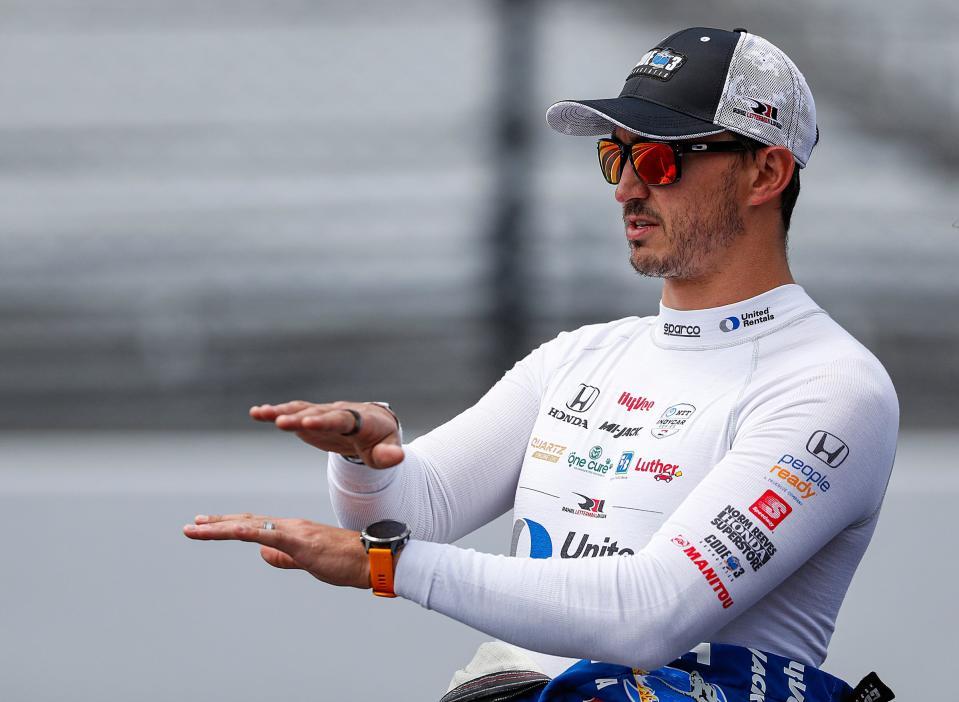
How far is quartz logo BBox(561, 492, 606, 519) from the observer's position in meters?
1.57

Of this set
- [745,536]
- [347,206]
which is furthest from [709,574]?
[347,206]

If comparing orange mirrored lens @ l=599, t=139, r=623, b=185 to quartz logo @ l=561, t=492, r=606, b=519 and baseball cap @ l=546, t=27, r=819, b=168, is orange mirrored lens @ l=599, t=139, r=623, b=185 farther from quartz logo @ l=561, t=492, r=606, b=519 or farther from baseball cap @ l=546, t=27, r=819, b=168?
quartz logo @ l=561, t=492, r=606, b=519

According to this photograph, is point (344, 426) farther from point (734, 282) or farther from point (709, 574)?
point (734, 282)

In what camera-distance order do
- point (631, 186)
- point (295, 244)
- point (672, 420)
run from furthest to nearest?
1. point (295, 244)
2. point (631, 186)
3. point (672, 420)

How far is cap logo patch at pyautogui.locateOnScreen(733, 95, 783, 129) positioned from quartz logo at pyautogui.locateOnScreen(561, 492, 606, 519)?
0.56 metres

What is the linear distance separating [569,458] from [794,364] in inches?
12.9

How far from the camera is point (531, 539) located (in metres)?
1.64

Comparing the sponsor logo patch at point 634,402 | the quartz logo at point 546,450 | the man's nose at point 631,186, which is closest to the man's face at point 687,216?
the man's nose at point 631,186

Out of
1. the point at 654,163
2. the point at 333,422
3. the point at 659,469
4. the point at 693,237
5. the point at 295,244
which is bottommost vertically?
the point at 295,244

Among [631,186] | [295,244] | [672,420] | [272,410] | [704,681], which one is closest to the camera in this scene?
[272,410]

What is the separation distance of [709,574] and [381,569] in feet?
1.22

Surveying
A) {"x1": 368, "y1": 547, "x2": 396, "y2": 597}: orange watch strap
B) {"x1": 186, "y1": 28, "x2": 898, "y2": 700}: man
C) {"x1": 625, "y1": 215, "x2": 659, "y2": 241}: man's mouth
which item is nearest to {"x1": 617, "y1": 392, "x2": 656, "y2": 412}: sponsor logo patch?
{"x1": 186, "y1": 28, "x2": 898, "y2": 700}: man

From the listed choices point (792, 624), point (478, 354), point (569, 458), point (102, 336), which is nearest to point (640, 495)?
point (569, 458)

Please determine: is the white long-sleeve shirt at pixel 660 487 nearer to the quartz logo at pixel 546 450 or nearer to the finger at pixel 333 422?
the quartz logo at pixel 546 450
